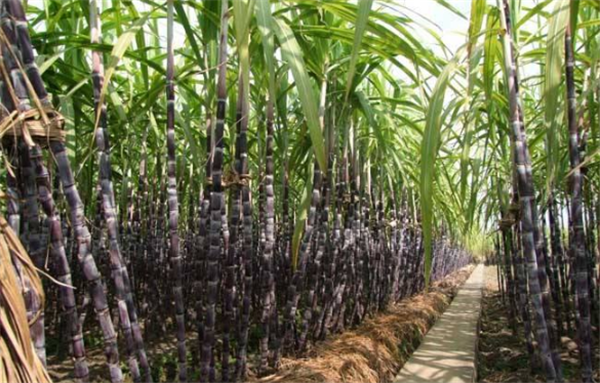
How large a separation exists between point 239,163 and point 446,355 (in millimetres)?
1648

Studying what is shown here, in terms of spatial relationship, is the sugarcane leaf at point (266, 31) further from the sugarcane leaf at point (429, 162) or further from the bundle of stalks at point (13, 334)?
the bundle of stalks at point (13, 334)

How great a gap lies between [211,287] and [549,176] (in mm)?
907

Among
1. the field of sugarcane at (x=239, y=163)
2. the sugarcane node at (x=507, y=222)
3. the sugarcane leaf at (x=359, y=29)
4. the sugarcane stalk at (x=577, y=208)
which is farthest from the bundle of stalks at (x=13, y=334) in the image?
→ the sugarcane node at (x=507, y=222)

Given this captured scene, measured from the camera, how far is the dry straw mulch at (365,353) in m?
1.78

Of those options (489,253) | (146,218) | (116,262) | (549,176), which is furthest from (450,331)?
(489,253)

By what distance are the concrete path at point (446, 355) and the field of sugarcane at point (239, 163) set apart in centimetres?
34

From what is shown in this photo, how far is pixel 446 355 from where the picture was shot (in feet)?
8.30

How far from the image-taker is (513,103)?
1.29 meters

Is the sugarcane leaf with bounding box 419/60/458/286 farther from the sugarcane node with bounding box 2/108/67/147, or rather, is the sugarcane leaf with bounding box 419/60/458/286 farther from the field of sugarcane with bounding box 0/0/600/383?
the sugarcane node with bounding box 2/108/67/147

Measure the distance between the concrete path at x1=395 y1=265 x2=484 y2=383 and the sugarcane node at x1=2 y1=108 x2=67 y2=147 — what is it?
174 centimetres

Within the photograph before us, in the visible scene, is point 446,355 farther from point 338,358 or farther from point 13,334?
point 13,334

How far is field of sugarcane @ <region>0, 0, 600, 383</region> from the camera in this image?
866mm

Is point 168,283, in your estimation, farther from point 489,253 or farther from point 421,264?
point 489,253

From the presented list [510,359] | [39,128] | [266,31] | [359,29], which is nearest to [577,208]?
[359,29]
